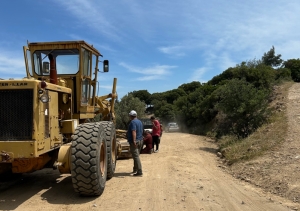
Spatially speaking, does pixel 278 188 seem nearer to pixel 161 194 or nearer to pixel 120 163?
pixel 161 194

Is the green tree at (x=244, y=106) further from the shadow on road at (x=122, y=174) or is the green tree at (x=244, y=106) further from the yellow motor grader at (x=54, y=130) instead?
the yellow motor grader at (x=54, y=130)

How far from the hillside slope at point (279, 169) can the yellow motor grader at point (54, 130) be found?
12.3 feet

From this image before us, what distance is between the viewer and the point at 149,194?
6.66m

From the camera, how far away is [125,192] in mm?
6820

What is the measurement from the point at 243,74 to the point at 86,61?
2516 centimetres

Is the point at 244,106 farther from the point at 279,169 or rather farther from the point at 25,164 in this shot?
the point at 25,164

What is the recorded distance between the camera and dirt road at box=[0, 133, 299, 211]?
5.86 m

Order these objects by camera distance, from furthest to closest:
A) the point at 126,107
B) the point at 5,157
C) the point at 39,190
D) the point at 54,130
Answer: the point at 126,107
the point at 39,190
the point at 54,130
the point at 5,157

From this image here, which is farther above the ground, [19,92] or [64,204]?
[19,92]

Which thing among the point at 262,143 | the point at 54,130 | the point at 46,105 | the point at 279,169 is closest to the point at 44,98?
the point at 46,105

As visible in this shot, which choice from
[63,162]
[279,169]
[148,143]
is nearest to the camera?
[63,162]

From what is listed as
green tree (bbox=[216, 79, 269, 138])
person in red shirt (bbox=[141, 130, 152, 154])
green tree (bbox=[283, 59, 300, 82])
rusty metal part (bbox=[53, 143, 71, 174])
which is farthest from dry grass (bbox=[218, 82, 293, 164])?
green tree (bbox=[283, 59, 300, 82])

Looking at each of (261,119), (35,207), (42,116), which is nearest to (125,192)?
(35,207)

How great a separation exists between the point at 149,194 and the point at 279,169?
378cm
